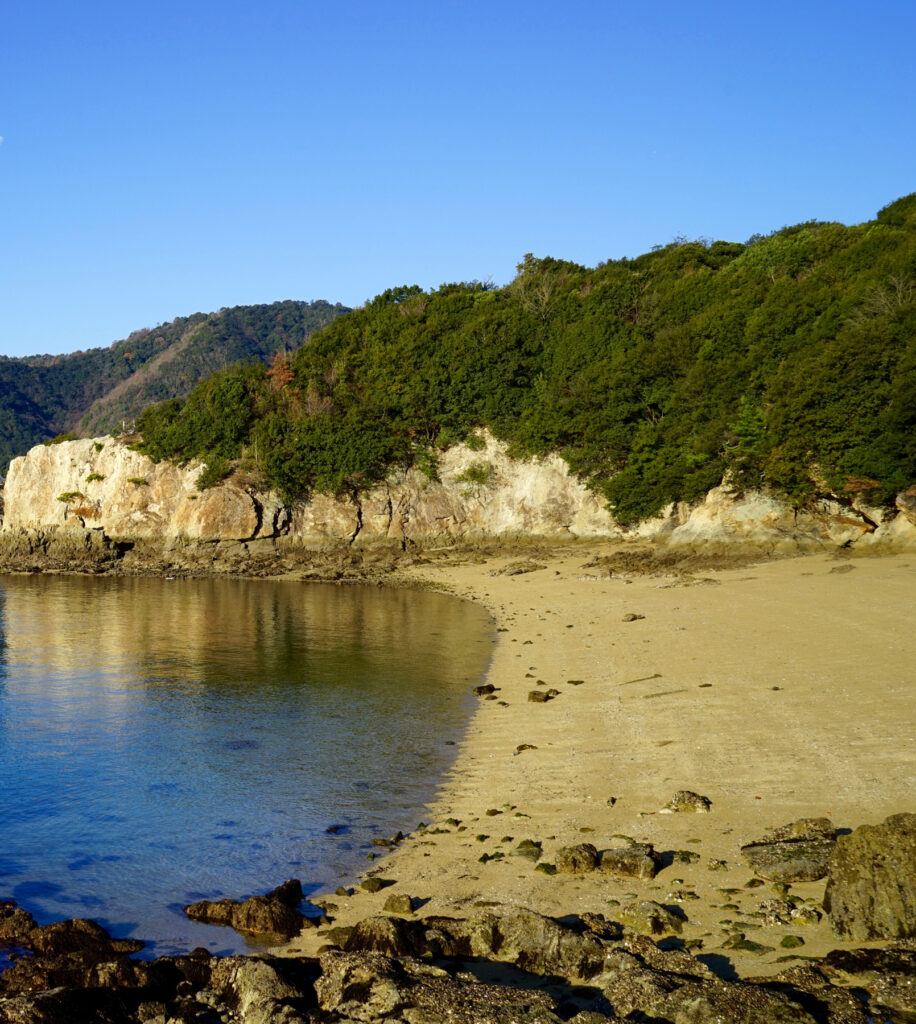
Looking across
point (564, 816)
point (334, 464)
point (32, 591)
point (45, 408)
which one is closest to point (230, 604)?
point (32, 591)

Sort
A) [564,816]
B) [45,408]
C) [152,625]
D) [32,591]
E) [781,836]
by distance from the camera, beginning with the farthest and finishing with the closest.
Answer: [45,408], [32,591], [152,625], [564,816], [781,836]

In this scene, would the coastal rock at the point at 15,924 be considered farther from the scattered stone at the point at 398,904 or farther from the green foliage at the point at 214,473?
the green foliage at the point at 214,473

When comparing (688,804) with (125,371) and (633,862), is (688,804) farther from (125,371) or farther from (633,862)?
(125,371)

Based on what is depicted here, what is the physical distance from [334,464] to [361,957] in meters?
46.8

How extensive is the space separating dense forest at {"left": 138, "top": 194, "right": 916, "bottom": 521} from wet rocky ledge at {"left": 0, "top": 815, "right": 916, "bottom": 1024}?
2851cm

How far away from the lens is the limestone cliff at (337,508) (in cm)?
4497

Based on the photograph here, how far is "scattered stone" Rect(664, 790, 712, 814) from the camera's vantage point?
30.3 feet

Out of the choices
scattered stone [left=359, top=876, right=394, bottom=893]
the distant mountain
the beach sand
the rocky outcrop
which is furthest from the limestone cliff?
the distant mountain

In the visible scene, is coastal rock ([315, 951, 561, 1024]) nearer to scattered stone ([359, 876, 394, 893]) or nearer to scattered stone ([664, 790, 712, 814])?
scattered stone ([359, 876, 394, 893])

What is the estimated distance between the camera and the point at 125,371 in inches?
7141

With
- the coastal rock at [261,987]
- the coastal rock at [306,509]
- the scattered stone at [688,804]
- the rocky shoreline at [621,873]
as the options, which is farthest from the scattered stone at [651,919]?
the coastal rock at [306,509]

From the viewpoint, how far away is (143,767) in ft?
40.8

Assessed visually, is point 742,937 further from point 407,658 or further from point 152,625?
point 152,625

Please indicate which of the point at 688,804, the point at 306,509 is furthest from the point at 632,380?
the point at 688,804
